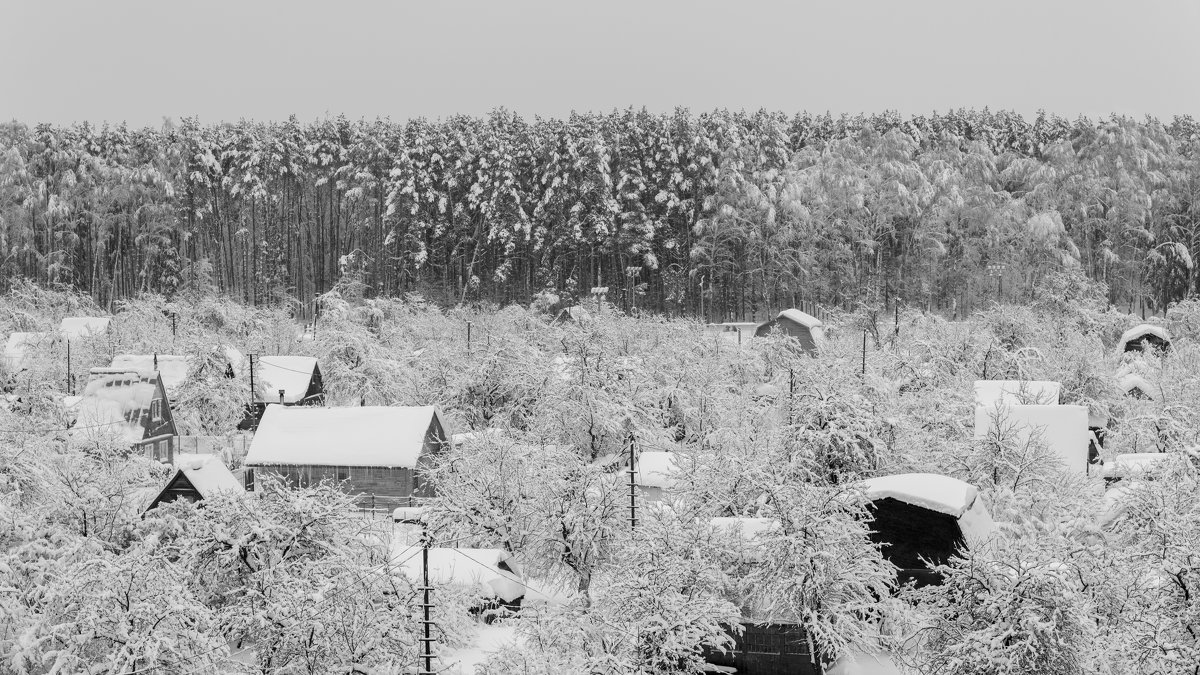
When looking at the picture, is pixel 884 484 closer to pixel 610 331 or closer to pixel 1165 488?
pixel 1165 488

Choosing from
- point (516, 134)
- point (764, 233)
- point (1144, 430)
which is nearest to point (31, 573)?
point (1144, 430)

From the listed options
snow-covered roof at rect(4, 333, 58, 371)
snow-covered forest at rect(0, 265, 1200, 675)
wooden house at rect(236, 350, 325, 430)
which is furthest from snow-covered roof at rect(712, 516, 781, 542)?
snow-covered roof at rect(4, 333, 58, 371)

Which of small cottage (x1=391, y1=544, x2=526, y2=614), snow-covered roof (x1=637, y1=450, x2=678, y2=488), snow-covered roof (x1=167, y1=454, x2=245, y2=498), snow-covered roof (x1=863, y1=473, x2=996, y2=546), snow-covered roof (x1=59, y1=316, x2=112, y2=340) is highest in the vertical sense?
snow-covered roof (x1=863, y1=473, x2=996, y2=546)

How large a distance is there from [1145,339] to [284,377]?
36.9 meters

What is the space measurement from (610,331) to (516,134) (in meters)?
31.2

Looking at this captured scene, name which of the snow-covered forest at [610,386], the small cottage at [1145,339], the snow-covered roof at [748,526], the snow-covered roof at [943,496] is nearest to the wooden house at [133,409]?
the snow-covered forest at [610,386]

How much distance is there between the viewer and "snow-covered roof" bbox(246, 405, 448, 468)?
33531 mm

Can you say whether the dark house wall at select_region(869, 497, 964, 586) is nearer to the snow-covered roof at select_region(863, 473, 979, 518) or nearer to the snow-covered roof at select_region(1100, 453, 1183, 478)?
the snow-covered roof at select_region(863, 473, 979, 518)

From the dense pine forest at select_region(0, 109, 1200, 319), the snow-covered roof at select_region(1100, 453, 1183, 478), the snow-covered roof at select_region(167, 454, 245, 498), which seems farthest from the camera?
the dense pine forest at select_region(0, 109, 1200, 319)

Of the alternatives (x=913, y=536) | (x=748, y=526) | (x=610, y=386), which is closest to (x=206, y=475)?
(x=748, y=526)

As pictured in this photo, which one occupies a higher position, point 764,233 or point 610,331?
point 764,233

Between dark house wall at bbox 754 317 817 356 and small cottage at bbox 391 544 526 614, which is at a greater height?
dark house wall at bbox 754 317 817 356

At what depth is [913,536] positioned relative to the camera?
23.1 meters

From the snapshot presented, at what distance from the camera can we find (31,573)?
66.3 feet
